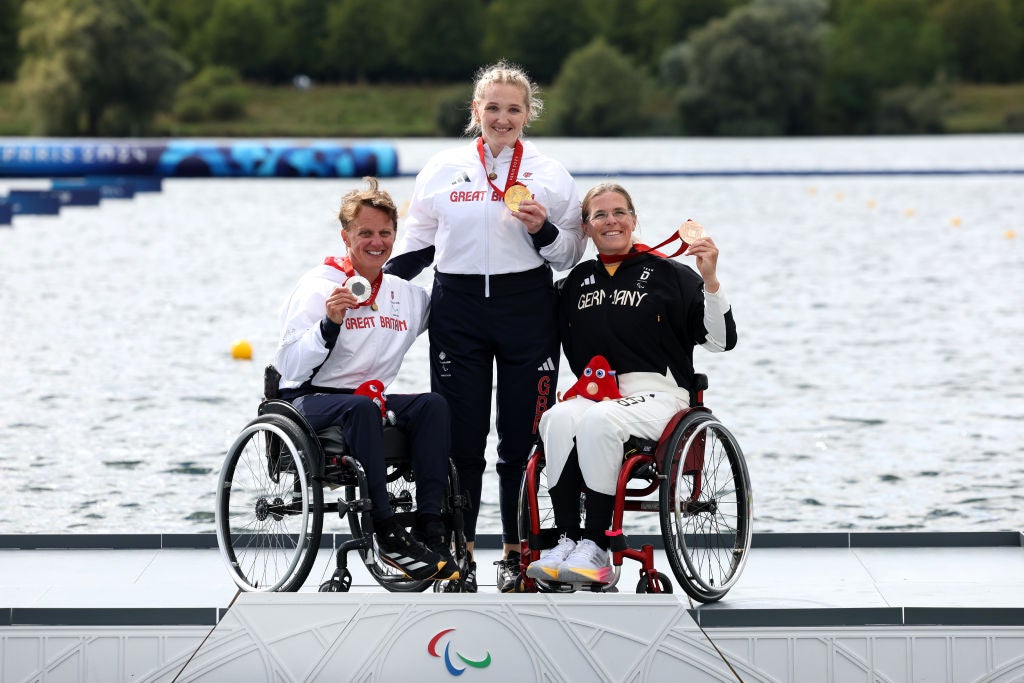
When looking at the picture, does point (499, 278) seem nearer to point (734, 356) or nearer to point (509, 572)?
point (509, 572)

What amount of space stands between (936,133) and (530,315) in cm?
6170

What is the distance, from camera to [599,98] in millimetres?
63625

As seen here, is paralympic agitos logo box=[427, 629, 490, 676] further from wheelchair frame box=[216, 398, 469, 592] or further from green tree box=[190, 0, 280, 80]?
green tree box=[190, 0, 280, 80]

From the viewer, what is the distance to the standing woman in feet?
13.9

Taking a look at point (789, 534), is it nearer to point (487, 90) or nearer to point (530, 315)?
point (530, 315)

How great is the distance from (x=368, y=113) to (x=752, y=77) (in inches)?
832

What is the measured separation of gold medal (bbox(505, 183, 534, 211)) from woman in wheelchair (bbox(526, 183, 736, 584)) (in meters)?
0.19

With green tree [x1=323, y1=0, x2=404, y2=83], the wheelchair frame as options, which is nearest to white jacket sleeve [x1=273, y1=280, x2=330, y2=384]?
the wheelchair frame

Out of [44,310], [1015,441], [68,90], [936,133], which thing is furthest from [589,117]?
[1015,441]

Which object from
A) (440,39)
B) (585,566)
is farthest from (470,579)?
(440,39)

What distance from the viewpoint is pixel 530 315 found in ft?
13.9

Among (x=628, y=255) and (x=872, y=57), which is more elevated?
(x=872, y=57)

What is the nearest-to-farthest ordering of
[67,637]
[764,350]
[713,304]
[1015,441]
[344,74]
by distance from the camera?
[67,637], [713,304], [1015,441], [764,350], [344,74]

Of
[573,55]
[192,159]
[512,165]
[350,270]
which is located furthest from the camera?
[573,55]
